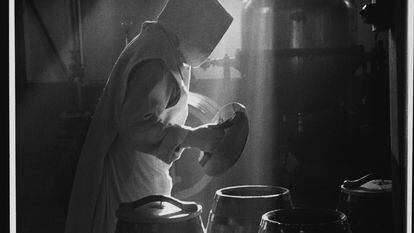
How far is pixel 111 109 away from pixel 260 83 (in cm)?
239

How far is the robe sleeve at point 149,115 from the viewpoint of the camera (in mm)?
1617

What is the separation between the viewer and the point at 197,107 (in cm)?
316

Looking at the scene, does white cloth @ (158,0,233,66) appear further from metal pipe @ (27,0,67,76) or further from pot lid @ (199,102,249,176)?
metal pipe @ (27,0,67,76)

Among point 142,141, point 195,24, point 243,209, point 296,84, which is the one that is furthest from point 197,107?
point 243,209

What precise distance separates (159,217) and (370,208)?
21.5 inches

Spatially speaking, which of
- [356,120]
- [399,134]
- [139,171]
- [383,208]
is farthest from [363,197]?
[356,120]

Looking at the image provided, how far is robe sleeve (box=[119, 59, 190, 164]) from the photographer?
63.7 inches

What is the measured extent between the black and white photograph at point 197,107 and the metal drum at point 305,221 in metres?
0.30

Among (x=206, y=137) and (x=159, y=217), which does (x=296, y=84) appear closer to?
(x=206, y=137)

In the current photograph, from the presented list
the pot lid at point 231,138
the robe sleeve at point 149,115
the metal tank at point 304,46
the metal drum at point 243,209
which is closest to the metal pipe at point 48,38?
the metal tank at point 304,46

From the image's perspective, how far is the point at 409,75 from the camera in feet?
3.11

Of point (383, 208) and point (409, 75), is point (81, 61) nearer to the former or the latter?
point (383, 208)

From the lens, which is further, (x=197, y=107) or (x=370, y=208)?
(x=197, y=107)

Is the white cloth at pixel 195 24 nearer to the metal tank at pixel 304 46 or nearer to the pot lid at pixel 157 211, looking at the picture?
the pot lid at pixel 157 211
